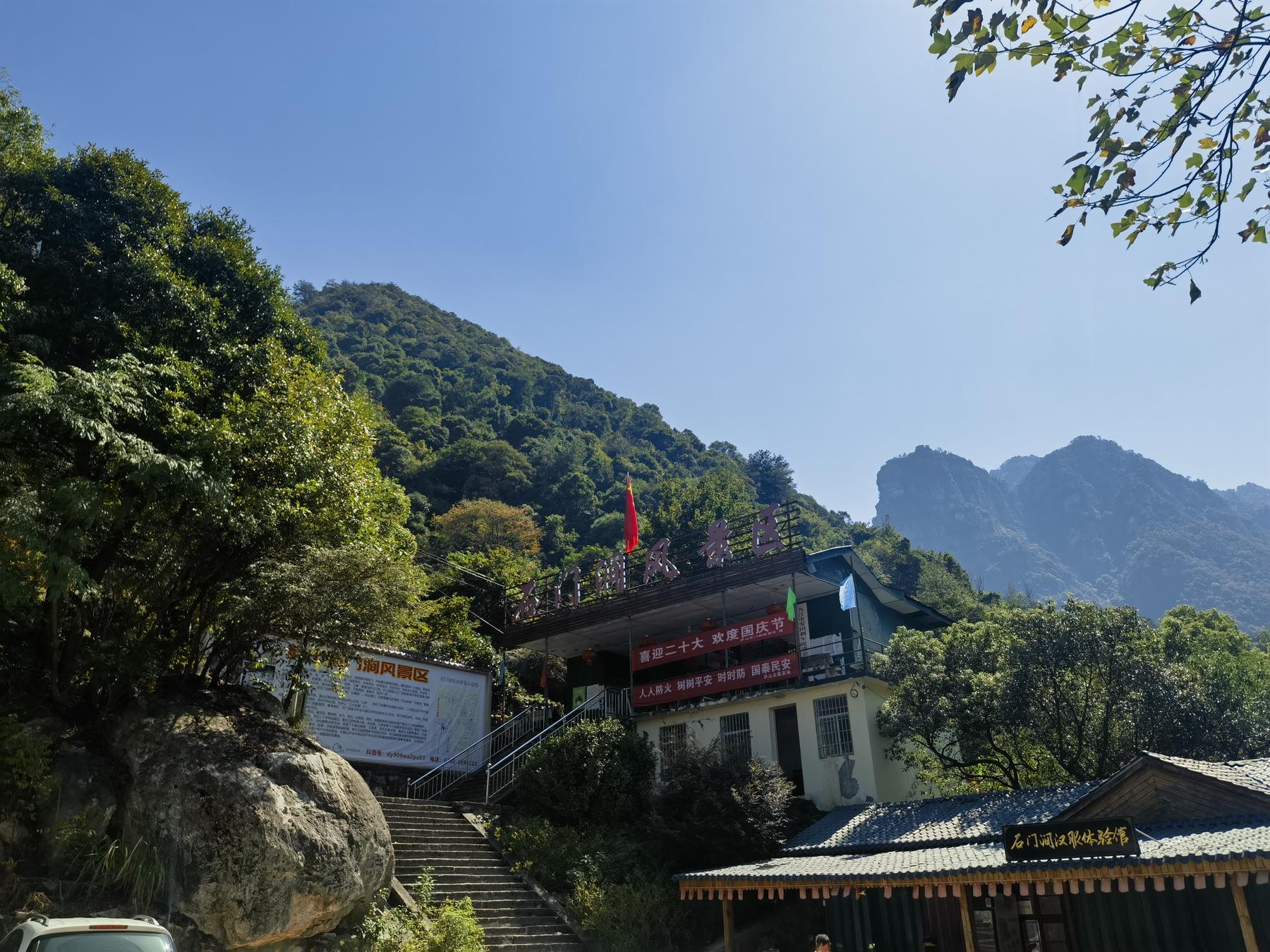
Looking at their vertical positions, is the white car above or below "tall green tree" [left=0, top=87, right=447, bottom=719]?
below

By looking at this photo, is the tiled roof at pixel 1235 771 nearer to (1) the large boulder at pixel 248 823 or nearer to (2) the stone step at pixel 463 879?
(2) the stone step at pixel 463 879

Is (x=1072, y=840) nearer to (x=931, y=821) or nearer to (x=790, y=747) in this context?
(x=931, y=821)

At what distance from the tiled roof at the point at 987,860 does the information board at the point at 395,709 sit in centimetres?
850

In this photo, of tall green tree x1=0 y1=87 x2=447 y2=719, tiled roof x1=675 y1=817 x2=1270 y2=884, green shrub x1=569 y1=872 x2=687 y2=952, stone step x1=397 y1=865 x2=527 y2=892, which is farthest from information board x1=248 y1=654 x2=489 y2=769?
tiled roof x1=675 y1=817 x2=1270 y2=884

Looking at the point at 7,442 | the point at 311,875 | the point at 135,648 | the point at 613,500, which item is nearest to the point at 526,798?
the point at 311,875

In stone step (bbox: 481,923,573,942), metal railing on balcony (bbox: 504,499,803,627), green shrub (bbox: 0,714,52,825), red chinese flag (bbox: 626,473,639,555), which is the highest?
red chinese flag (bbox: 626,473,639,555)

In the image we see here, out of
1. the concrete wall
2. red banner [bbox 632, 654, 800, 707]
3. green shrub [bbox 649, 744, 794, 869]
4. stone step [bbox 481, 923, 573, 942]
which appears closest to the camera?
stone step [bbox 481, 923, 573, 942]

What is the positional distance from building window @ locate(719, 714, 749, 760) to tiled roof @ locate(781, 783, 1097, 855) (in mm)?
3495

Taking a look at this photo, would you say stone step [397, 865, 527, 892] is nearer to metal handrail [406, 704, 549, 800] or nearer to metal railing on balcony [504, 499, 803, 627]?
metal handrail [406, 704, 549, 800]

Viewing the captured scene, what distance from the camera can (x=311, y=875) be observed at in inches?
447

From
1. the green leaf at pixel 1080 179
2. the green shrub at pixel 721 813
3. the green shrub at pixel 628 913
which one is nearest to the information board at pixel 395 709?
the green shrub at pixel 721 813

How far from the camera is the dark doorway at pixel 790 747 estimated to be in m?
19.6

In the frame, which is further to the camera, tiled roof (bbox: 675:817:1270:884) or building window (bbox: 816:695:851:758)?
building window (bbox: 816:695:851:758)

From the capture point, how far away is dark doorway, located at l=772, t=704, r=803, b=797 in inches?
771
